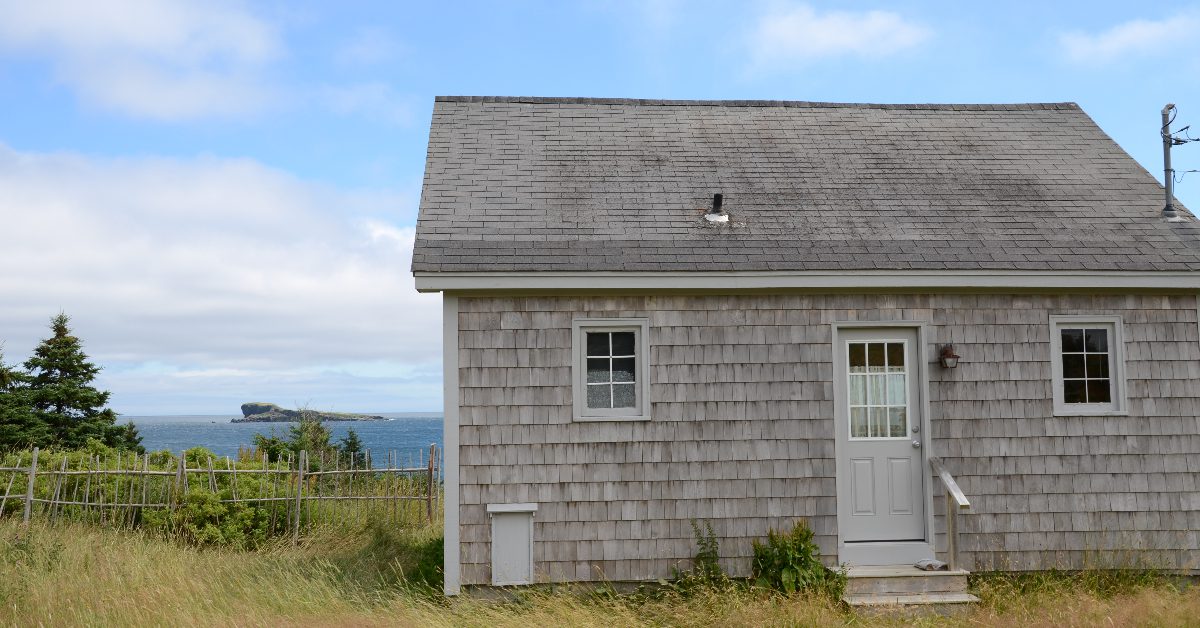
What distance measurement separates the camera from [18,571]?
825cm

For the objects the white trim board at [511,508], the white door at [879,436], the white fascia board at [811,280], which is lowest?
the white trim board at [511,508]

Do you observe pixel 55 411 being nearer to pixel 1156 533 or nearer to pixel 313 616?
pixel 313 616

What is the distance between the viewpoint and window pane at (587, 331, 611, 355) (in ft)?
28.2

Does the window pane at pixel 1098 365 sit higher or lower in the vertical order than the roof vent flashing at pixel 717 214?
lower

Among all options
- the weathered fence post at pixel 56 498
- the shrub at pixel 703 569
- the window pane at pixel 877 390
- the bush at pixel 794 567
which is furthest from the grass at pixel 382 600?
the weathered fence post at pixel 56 498

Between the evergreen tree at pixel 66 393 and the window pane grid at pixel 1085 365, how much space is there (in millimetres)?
19900

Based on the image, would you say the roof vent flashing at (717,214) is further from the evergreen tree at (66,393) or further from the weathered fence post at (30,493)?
the evergreen tree at (66,393)

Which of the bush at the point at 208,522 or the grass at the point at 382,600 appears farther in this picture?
the bush at the point at 208,522

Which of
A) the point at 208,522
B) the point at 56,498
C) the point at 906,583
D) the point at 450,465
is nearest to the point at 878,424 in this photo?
the point at 906,583

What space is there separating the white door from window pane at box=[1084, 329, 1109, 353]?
1777 mm

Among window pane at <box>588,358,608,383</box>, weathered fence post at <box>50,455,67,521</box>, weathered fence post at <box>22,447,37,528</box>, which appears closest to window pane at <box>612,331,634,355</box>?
window pane at <box>588,358,608,383</box>

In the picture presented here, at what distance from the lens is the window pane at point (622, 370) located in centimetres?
859

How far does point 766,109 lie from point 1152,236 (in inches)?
198

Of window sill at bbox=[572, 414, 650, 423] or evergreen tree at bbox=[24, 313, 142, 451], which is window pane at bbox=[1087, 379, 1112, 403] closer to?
window sill at bbox=[572, 414, 650, 423]
